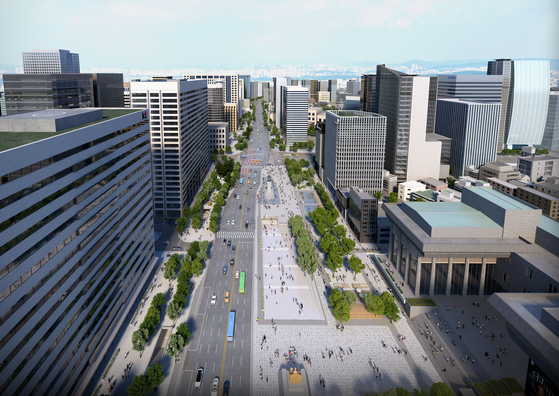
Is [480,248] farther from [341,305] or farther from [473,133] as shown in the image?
[473,133]

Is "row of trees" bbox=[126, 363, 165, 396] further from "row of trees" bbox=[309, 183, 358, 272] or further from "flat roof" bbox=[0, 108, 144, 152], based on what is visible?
"row of trees" bbox=[309, 183, 358, 272]

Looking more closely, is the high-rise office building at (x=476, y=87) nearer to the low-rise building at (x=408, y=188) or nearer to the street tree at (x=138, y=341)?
the low-rise building at (x=408, y=188)

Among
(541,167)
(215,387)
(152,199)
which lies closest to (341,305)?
(215,387)

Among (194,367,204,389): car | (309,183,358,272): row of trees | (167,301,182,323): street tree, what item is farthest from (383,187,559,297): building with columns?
(167,301,182,323): street tree

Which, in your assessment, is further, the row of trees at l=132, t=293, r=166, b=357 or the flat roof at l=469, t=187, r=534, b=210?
the flat roof at l=469, t=187, r=534, b=210

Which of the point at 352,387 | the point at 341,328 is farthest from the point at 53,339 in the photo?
the point at 341,328

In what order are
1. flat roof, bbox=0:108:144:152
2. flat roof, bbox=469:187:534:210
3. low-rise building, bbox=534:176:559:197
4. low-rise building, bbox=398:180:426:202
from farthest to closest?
low-rise building, bbox=398:180:426:202, low-rise building, bbox=534:176:559:197, flat roof, bbox=469:187:534:210, flat roof, bbox=0:108:144:152
